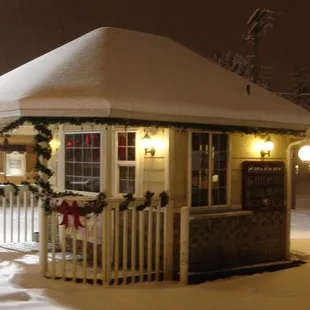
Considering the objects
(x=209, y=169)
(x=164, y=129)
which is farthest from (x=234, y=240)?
(x=164, y=129)

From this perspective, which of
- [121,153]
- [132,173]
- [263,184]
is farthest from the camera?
[263,184]

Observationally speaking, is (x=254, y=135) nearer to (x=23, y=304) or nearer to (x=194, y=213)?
(x=194, y=213)

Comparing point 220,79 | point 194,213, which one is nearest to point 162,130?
point 194,213

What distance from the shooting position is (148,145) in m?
8.37

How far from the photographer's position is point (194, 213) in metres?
8.46

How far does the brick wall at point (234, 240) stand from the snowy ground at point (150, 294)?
1.64 feet

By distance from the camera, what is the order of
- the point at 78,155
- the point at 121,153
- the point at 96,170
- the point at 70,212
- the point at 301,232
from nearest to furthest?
the point at 70,212 → the point at 121,153 → the point at 96,170 → the point at 78,155 → the point at 301,232

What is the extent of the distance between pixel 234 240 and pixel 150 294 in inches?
97.8

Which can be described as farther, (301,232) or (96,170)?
(301,232)

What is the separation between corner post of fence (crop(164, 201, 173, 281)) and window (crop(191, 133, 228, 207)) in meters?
0.77

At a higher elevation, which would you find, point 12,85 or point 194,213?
point 12,85

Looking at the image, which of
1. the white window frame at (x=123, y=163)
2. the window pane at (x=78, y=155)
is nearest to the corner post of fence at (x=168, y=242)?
the white window frame at (x=123, y=163)

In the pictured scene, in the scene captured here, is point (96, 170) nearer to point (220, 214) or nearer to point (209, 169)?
point (209, 169)

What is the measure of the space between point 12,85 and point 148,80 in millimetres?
2310
